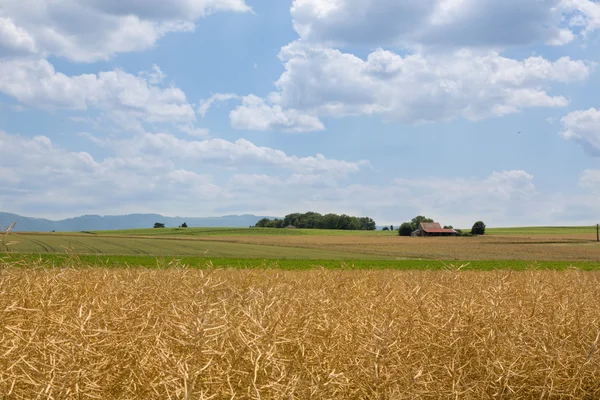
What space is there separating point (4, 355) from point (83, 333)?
621mm

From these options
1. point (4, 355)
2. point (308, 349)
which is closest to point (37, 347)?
point (4, 355)

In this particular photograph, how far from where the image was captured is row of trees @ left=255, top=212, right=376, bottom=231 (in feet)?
426

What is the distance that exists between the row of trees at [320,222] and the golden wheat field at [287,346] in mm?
122865

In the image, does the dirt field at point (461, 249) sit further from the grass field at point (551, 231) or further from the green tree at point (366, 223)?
the green tree at point (366, 223)

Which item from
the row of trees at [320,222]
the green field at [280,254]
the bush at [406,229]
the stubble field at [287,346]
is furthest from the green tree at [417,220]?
the stubble field at [287,346]

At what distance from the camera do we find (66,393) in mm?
3926

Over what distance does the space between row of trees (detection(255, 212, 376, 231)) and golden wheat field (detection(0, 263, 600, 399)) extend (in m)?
123

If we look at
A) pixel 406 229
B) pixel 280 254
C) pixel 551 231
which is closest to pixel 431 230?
pixel 406 229

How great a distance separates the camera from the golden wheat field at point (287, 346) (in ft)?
13.6

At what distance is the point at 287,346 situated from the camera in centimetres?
489

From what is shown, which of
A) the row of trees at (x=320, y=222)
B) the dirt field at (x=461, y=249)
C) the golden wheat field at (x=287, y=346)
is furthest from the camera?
the row of trees at (x=320, y=222)

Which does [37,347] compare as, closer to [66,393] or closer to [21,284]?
[66,393]

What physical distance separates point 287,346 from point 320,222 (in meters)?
127

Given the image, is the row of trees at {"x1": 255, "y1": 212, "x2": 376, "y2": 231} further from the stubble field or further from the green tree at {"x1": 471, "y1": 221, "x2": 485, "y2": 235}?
the stubble field
